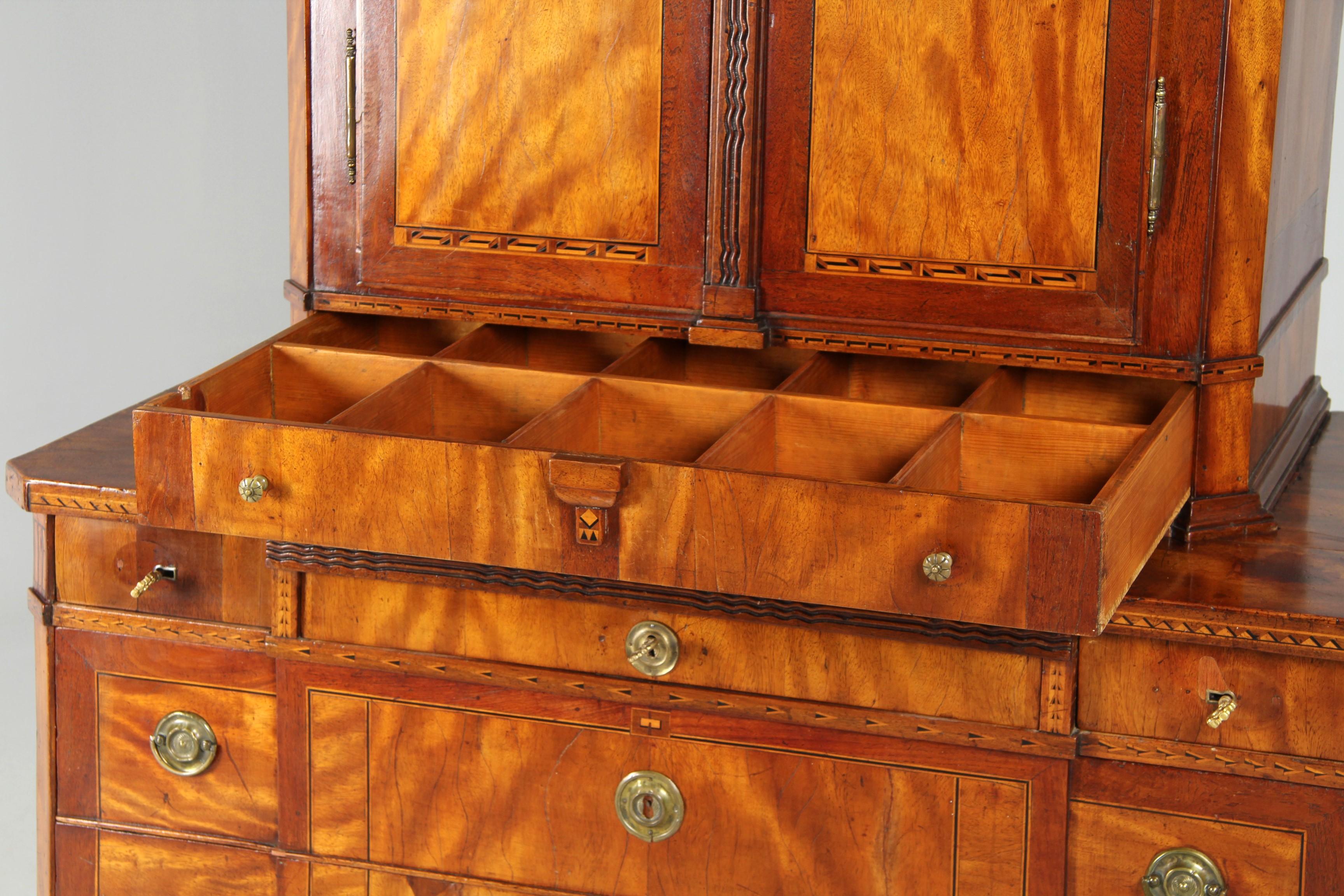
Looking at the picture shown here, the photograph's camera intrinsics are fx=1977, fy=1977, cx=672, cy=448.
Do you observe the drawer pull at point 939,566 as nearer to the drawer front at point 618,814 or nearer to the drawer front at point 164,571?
the drawer front at point 618,814

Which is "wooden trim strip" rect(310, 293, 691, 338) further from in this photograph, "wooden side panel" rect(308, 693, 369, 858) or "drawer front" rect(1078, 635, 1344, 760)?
"drawer front" rect(1078, 635, 1344, 760)

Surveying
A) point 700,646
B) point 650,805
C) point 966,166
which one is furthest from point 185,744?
point 966,166

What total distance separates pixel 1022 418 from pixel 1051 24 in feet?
1.76

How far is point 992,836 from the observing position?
2527 millimetres

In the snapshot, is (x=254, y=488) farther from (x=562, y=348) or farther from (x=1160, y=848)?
(x=1160, y=848)

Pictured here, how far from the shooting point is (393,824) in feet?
9.03

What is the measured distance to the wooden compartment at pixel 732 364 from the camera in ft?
9.87

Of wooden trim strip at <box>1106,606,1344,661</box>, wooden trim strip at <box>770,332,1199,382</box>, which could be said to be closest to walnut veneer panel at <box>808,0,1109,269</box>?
wooden trim strip at <box>770,332,1199,382</box>

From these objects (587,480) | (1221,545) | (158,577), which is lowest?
(158,577)

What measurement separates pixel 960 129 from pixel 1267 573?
0.72 meters

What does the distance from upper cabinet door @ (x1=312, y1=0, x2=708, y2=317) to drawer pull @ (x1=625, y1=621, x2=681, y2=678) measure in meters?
0.55

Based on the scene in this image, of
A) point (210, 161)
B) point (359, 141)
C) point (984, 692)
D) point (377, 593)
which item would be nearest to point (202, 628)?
point (377, 593)

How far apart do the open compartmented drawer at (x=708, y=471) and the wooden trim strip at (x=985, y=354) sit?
4cm

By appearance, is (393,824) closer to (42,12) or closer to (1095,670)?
(1095,670)
